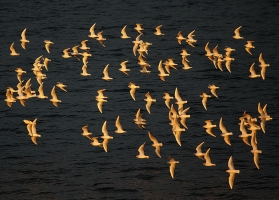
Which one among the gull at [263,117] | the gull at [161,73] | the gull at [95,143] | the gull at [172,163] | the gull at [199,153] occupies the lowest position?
the gull at [172,163]

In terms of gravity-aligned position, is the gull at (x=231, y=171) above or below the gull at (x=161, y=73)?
below

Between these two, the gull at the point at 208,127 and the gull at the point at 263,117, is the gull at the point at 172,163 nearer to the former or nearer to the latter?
the gull at the point at 208,127

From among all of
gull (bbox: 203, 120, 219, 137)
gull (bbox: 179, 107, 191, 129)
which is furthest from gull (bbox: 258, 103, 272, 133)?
gull (bbox: 179, 107, 191, 129)

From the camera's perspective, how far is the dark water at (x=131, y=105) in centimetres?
9888

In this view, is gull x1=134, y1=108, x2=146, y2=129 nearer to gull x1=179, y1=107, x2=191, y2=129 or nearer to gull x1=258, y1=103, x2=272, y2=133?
gull x1=179, y1=107, x2=191, y2=129

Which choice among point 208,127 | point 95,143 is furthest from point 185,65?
point 95,143

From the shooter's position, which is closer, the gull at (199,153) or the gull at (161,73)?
the gull at (199,153)

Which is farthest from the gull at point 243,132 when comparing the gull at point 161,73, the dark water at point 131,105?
the gull at point 161,73

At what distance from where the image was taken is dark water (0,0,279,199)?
324ft

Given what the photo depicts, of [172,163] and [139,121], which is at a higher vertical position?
[139,121]

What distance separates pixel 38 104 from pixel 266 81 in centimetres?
2698

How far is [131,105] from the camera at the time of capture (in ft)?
399

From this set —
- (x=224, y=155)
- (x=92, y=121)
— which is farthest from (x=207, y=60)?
(x=224, y=155)

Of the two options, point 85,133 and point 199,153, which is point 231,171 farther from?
point 85,133
